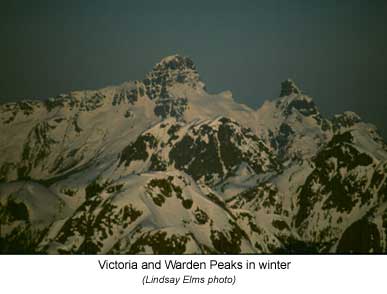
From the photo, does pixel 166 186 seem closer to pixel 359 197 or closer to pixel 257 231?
pixel 257 231

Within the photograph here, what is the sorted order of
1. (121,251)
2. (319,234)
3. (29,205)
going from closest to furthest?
1. (121,251)
2. (29,205)
3. (319,234)

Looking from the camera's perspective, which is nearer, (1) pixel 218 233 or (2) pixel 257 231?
(1) pixel 218 233

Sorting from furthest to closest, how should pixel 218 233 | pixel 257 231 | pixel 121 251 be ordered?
pixel 257 231 → pixel 218 233 → pixel 121 251

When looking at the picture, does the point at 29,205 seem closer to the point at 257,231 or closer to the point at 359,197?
the point at 257,231
